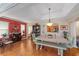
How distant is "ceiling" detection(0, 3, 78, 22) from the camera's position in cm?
227

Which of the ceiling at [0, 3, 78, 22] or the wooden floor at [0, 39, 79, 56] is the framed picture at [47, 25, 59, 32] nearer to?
the ceiling at [0, 3, 78, 22]

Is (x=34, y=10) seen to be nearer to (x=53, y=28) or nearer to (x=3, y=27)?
(x=53, y=28)

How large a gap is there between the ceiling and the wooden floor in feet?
2.06

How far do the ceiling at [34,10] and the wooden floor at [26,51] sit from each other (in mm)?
629

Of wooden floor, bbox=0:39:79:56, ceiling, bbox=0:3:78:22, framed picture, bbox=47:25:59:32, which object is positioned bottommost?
wooden floor, bbox=0:39:79:56

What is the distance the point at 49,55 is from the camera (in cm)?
235

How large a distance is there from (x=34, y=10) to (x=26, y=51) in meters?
0.99

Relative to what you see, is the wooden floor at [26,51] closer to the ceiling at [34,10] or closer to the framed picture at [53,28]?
the framed picture at [53,28]

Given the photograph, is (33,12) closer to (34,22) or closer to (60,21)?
(34,22)

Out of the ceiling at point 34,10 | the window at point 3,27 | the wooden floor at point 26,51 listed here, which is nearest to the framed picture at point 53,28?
the ceiling at point 34,10

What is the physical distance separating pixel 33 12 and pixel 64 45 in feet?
3.50

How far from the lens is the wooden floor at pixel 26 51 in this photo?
2307 mm

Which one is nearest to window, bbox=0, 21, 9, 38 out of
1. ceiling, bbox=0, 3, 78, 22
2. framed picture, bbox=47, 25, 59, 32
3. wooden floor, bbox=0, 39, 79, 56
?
ceiling, bbox=0, 3, 78, 22

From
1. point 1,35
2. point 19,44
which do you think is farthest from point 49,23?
point 1,35
